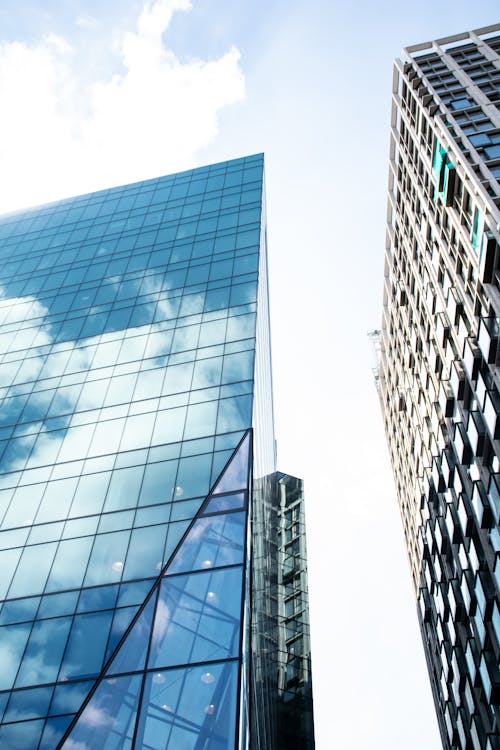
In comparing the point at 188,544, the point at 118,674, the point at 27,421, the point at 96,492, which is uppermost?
the point at 27,421

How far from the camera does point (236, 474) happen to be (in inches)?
1130

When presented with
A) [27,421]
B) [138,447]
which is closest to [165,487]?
[138,447]

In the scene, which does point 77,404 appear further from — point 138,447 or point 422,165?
point 422,165

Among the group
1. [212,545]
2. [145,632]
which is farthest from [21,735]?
[212,545]

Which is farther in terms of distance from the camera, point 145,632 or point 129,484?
point 129,484

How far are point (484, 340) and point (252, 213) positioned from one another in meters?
26.0

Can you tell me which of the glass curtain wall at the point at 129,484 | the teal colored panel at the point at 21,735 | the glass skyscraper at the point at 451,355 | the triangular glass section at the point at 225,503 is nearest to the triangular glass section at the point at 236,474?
the glass curtain wall at the point at 129,484

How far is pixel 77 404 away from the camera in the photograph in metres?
36.7

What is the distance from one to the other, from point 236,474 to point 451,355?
1556 centimetres

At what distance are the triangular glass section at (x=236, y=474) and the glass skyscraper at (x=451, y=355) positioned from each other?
11.9 meters

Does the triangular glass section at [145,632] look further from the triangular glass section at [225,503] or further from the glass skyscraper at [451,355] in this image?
the glass skyscraper at [451,355]

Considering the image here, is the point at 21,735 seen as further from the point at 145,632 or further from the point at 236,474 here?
the point at 236,474

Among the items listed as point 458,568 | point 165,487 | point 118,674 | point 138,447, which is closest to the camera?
point 118,674

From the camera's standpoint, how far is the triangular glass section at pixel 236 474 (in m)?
28.0
